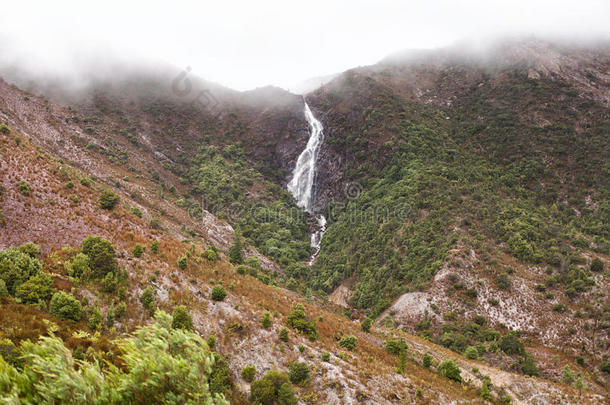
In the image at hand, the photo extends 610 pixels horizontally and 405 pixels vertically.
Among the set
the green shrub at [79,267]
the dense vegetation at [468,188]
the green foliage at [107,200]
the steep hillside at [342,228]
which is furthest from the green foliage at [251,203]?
the green shrub at [79,267]

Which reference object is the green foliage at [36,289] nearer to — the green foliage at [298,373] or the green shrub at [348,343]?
the green foliage at [298,373]

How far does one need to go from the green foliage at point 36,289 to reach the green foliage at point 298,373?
13.2 meters

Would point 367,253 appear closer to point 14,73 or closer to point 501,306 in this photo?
point 501,306

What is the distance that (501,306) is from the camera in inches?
1464

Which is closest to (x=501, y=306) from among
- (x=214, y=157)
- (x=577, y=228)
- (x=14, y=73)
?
(x=577, y=228)

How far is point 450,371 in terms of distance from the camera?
71.1 ft

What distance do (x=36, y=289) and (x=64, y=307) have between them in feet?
6.10

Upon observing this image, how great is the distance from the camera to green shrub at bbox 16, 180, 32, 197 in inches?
861

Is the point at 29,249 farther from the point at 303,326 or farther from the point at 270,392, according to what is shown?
the point at 303,326

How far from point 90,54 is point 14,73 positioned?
35530mm

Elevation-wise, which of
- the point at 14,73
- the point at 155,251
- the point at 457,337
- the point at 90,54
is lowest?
the point at 457,337

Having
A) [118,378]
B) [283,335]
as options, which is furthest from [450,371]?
[118,378]

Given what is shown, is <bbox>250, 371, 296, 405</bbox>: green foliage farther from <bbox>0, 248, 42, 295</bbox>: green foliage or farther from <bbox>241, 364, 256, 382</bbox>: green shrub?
<bbox>0, 248, 42, 295</bbox>: green foliage

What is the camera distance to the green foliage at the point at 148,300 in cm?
1708
